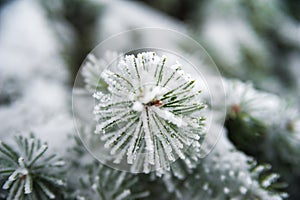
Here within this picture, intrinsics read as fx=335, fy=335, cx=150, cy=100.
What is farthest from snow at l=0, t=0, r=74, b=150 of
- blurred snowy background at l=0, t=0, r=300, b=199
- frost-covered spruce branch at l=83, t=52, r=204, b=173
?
frost-covered spruce branch at l=83, t=52, r=204, b=173

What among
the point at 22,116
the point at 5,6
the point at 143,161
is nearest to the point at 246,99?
the point at 143,161

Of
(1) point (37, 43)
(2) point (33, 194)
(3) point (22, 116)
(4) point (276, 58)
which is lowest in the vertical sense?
(2) point (33, 194)

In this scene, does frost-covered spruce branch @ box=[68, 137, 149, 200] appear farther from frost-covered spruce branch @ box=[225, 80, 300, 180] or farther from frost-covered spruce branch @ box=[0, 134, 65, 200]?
frost-covered spruce branch @ box=[225, 80, 300, 180]

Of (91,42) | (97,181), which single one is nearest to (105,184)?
(97,181)

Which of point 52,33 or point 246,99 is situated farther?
point 52,33

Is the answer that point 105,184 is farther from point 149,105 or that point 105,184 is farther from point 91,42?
point 91,42

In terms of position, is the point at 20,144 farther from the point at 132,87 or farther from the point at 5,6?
the point at 5,6

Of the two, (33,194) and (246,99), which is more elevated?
(246,99)
